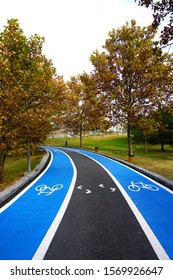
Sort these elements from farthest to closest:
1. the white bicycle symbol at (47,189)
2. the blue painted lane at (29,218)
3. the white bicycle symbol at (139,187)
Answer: the white bicycle symbol at (139,187)
the white bicycle symbol at (47,189)
the blue painted lane at (29,218)

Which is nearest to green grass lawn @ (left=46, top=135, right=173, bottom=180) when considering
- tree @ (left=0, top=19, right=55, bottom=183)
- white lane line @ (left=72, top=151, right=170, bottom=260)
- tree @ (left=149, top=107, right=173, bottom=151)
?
tree @ (left=149, top=107, right=173, bottom=151)

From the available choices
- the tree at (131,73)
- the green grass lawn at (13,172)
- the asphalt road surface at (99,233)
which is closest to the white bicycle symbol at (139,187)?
the asphalt road surface at (99,233)

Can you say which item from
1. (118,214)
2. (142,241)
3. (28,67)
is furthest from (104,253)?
(28,67)

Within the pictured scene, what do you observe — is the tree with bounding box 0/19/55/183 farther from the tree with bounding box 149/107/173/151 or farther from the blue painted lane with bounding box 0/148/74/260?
the tree with bounding box 149/107/173/151

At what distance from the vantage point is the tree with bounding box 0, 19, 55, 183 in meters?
11.6

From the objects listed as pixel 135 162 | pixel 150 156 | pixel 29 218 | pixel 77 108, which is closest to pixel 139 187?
pixel 29 218

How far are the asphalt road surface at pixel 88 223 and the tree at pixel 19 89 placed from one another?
4.29 m

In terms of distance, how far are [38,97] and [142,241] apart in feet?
38.3

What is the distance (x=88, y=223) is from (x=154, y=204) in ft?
9.55

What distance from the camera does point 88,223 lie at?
5.64 m

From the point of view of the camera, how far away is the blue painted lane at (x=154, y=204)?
4.93 meters

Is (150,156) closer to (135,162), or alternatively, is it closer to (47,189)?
(135,162)

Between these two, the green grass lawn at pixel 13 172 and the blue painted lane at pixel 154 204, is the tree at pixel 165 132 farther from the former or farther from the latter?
the blue painted lane at pixel 154 204
